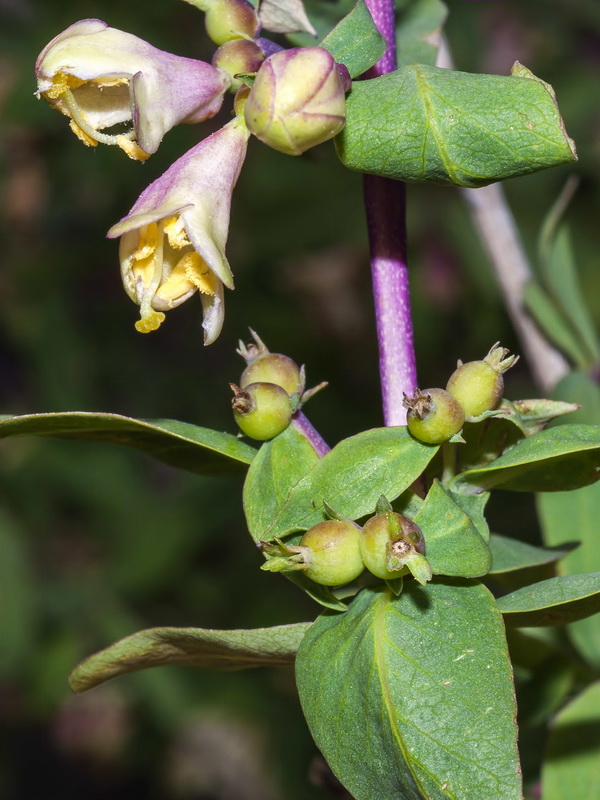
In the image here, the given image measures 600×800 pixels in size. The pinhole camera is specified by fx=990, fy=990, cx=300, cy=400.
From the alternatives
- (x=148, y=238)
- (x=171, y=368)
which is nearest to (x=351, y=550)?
(x=148, y=238)

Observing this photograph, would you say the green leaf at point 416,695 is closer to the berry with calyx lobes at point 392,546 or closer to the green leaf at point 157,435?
the berry with calyx lobes at point 392,546

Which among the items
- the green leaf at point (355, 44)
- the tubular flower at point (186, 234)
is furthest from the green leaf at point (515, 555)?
the green leaf at point (355, 44)

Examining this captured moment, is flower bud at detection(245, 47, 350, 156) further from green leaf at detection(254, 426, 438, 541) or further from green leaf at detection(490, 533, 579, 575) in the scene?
green leaf at detection(490, 533, 579, 575)

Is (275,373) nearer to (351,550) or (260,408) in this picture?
(260,408)

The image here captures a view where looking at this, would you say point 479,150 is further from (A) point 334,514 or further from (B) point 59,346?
(B) point 59,346

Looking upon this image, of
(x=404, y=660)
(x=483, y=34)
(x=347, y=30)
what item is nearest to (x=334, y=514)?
(x=404, y=660)

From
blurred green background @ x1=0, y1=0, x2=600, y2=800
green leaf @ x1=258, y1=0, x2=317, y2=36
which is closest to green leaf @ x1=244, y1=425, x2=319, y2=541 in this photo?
green leaf @ x1=258, y1=0, x2=317, y2=36
